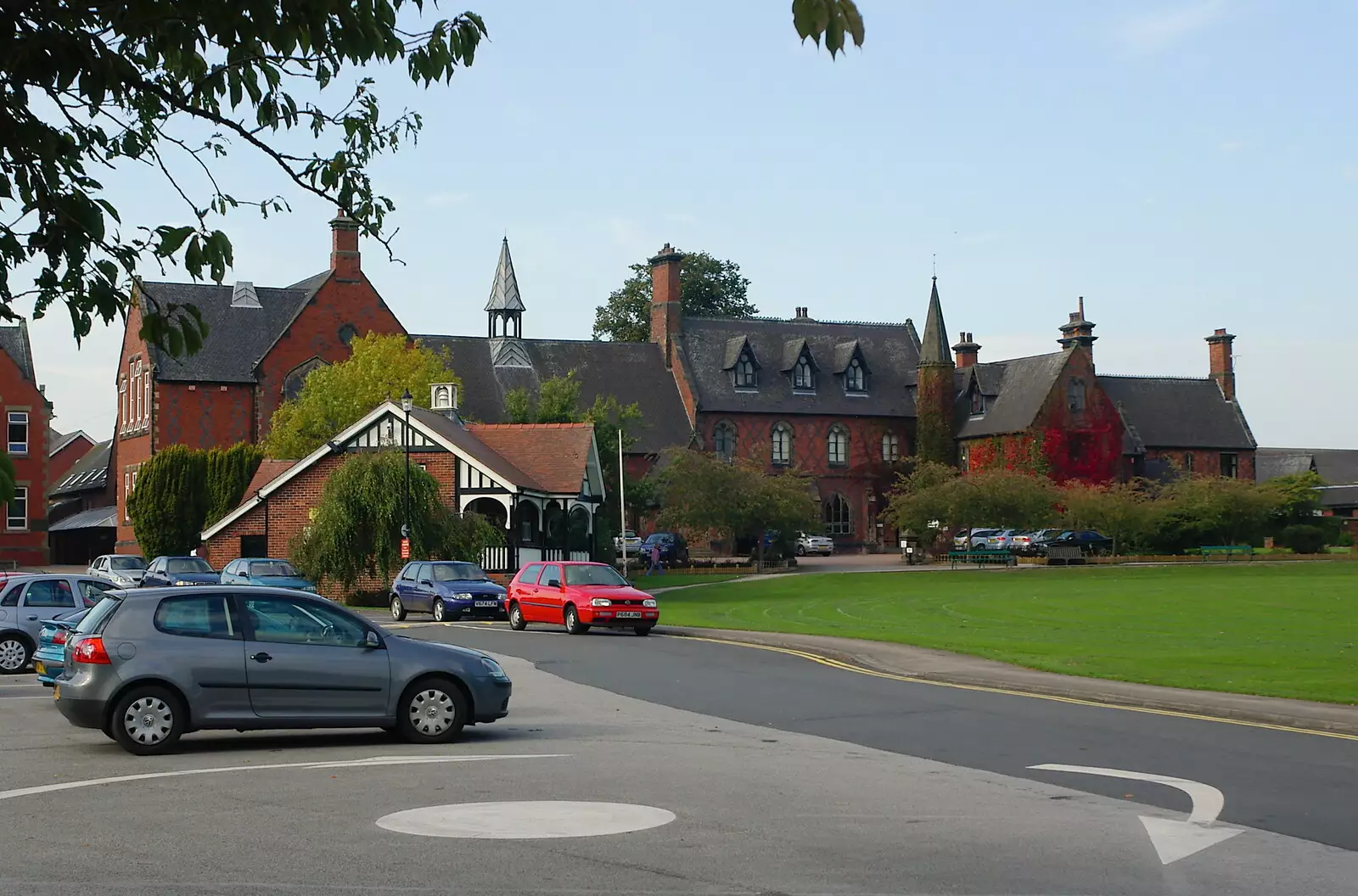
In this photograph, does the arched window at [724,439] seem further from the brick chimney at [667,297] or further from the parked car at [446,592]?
the parked car at [446,592]

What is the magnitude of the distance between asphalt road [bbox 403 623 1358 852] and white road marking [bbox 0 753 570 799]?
368cm

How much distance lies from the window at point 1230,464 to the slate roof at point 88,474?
63.8 meters

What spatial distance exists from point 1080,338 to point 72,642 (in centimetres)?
7952

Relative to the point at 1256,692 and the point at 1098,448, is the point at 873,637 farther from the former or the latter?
the point at 1098,448

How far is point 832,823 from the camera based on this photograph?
9.98 meters

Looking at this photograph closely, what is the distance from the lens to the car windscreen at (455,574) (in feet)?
124

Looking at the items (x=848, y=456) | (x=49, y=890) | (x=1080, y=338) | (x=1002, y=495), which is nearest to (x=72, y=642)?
(x=49, y=890)

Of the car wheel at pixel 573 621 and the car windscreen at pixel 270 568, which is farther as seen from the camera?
the car windscreen at pixel 270 568

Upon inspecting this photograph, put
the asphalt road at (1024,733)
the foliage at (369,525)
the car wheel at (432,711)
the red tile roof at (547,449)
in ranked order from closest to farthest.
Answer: the asphalt road at (1024,733)
the car wheel at (432,711)
the foliage at (369,525)
the red tile roof at (547,449)

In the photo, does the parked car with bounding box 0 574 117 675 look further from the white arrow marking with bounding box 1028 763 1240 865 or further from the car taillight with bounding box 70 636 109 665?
the white arrow marking with bounding box 1028 763 1240 865

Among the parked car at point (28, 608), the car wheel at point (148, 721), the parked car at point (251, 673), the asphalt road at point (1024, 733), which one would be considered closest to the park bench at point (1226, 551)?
the asphalt road at point (1024, 733)

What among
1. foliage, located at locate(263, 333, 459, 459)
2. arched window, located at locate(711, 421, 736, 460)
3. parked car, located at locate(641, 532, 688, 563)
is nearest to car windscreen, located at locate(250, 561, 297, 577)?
foliage, located at locate(263, 333, 459, 459)

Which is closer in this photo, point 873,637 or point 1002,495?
point 873,637

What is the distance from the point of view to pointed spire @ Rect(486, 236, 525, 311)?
84938mm
